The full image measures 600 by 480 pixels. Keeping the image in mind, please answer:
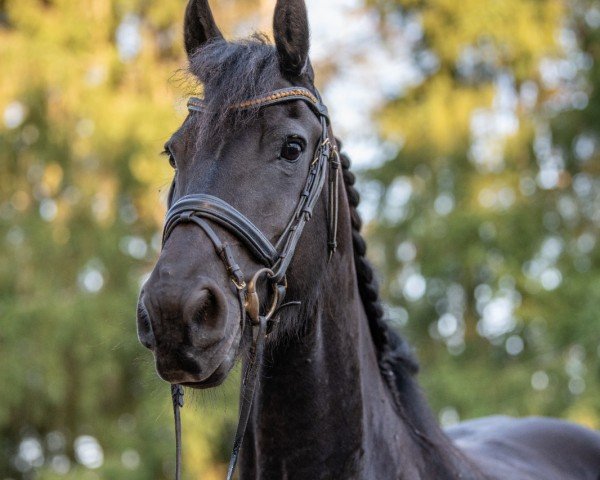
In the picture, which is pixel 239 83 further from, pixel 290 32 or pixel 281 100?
pixel 290 32

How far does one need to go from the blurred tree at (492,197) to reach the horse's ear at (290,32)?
882cm

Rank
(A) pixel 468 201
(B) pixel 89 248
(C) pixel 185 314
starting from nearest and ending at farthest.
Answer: (C) pixel 185 314
(B) pixel 89 248
(A) pixel 468 201

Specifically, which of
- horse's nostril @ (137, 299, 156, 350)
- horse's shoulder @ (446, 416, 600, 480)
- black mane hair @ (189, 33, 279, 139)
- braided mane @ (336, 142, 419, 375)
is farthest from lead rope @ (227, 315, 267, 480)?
horse's shoulder @ (446, 416, 600, 480)

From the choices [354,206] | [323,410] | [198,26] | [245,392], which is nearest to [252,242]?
[245,392]

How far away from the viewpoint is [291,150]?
3.07 m

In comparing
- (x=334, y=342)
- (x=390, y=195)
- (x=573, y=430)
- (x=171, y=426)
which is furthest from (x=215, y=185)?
(x=390, y=195)

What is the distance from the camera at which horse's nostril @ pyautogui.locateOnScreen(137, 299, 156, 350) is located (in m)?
2.67

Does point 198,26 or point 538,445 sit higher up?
point 198,26

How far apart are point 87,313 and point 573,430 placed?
679cm

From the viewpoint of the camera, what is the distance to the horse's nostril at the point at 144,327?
267 cm

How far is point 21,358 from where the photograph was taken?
1075cm

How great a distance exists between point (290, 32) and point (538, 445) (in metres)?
3.04

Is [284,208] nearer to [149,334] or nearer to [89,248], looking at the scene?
[149,334]

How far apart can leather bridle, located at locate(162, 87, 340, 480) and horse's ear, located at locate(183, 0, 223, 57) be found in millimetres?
478
